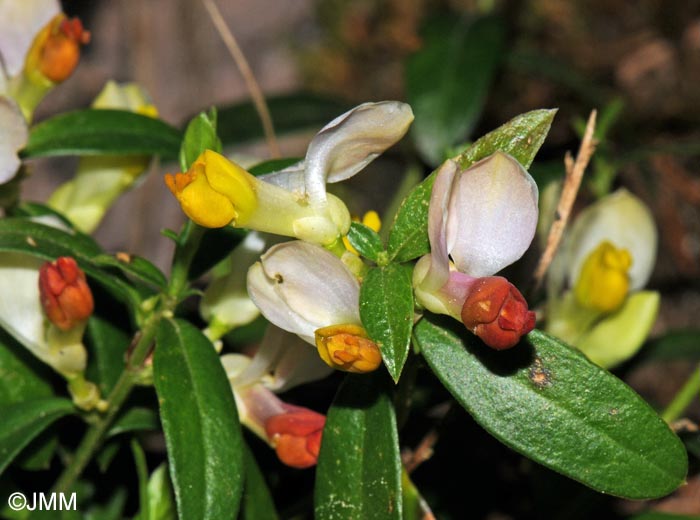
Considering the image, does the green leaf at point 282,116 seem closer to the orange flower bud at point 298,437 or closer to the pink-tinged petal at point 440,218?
the orange flower bud at point 298,437

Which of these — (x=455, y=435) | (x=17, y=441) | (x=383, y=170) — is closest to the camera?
(x=17, y=441)

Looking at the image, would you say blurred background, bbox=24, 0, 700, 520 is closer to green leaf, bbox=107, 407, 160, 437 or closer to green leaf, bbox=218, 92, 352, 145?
green leaf, bbox=218, 92, 352, 145

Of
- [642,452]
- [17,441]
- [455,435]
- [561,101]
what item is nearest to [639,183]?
[561,101]

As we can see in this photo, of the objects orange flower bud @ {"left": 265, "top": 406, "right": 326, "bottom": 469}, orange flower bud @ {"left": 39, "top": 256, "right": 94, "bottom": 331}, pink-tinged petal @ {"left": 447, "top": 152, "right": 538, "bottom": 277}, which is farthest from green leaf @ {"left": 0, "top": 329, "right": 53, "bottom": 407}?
pink-tinged petal @ {"left": 447, "top": 152, "right": 538, "bottom": 277}

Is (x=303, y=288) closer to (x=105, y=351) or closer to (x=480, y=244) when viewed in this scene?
(x=480, y=244)

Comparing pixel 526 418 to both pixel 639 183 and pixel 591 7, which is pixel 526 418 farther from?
pixel 591 7
